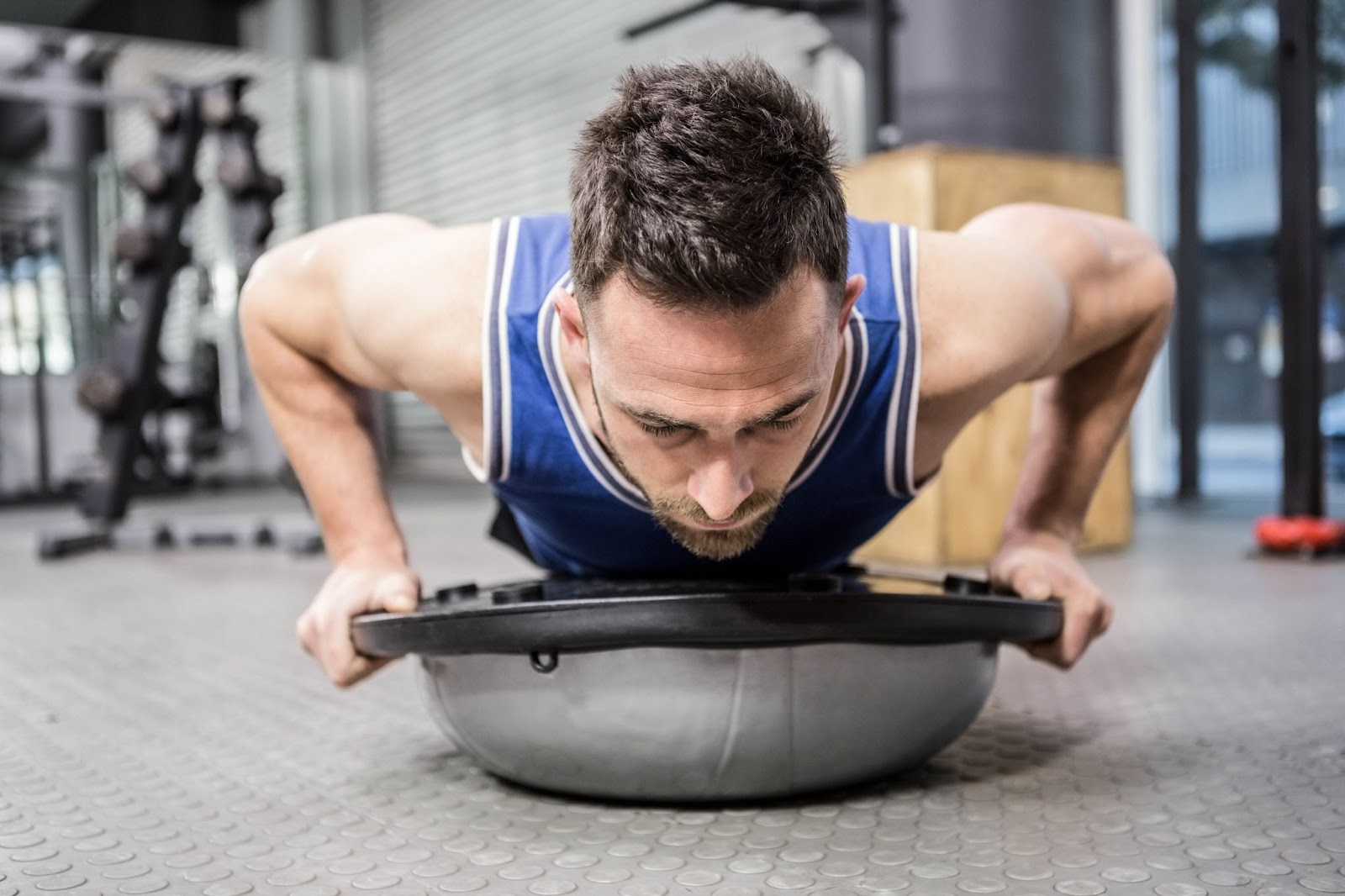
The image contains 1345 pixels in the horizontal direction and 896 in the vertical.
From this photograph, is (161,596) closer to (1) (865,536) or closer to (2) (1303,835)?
(1) (865,536)

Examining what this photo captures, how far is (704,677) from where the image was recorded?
939 millimetres

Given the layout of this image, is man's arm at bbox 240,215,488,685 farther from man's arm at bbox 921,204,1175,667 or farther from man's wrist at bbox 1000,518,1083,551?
man's wrist at bbox 1000,518,1083,551

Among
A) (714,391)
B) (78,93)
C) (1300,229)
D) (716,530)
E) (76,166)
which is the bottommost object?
(716,530)

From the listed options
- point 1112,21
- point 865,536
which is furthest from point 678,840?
point 1112,21

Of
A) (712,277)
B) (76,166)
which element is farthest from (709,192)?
(76,166)

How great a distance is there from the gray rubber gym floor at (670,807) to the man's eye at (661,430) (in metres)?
0.31

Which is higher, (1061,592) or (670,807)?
(1061,592)

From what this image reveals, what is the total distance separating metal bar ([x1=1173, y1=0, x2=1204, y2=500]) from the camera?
3406mm

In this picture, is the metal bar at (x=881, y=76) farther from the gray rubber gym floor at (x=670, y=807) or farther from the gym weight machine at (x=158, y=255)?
the gym weight machine at (x=158, y=255)

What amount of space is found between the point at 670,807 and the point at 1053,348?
21.5 inches

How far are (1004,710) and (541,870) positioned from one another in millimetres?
669

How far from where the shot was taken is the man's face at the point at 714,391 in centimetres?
84

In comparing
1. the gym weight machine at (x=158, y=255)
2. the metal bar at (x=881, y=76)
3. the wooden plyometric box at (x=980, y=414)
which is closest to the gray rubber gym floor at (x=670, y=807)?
the wooden plyometric box at (x=980, y=414)

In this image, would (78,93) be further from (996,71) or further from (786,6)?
(996,71)
